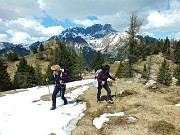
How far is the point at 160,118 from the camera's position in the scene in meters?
18.3

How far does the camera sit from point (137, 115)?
62.5 ft

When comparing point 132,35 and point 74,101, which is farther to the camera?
point 132,35

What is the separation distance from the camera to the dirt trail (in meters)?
16.6

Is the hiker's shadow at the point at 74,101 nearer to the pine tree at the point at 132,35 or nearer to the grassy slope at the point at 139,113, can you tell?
the grassy slope at the point at 139,113

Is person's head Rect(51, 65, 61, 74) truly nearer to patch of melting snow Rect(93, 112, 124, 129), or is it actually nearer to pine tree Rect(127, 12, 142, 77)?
patch of melting snow Rect(93, 112, 124, 129)

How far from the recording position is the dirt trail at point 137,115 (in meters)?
16.6

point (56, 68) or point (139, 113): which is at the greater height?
point (56, 68)

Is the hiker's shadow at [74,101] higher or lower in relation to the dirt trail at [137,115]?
higher

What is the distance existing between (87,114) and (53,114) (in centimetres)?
269

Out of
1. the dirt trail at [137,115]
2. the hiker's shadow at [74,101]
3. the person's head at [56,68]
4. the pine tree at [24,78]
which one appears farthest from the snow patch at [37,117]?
the pine tree at [24,78]

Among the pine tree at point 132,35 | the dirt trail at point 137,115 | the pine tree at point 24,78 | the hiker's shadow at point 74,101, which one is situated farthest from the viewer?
the pine tree at point 24,78

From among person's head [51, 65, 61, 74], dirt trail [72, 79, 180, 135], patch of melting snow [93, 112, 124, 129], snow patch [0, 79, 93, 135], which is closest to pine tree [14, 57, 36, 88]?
snow patch [0, 79, 93, 135]

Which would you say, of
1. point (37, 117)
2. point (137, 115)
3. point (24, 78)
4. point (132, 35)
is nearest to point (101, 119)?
point (137, 115)

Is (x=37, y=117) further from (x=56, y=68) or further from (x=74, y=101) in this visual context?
(x=74, y=101)
